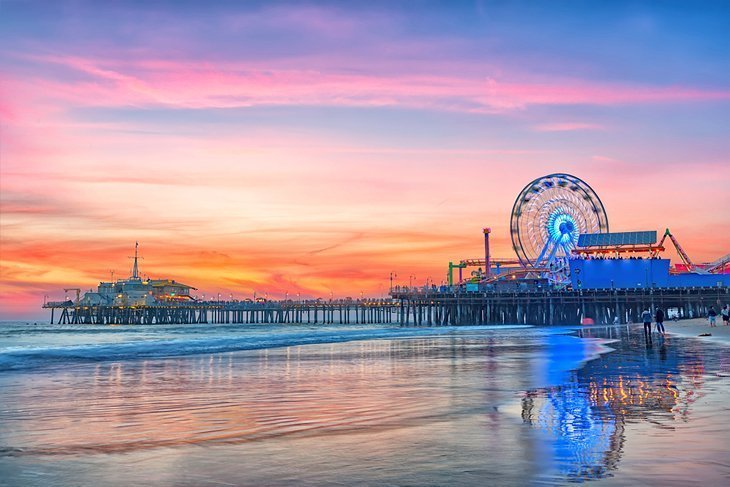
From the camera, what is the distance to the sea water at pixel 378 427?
A: 23.7ft

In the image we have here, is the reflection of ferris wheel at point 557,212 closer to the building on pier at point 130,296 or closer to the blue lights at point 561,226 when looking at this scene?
the blue lights at point 561,226

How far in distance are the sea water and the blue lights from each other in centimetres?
9125

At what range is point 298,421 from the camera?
11.0 m

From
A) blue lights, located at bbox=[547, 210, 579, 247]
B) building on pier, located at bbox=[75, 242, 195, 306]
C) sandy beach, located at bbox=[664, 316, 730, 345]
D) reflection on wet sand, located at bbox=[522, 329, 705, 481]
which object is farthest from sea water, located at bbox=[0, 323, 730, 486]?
building on pier, located at bbox=[75, 242, 195, 306]

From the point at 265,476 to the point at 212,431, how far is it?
3.27 metres

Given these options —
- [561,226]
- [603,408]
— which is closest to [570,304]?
[561,226]

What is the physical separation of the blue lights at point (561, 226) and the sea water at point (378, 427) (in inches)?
3593

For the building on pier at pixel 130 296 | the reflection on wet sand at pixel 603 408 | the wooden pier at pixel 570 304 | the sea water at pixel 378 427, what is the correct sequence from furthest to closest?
1. the building on pier at pixel 130 296
2. the wooden pier at pixel 570 304
3. the reflection on wet sand at pixel 603 408
4. the sea water at pixel 378 427

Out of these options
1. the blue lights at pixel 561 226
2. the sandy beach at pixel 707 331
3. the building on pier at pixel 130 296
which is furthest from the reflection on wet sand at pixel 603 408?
the building on pier at pixel 130 296

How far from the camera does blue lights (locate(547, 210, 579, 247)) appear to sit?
10862 cm

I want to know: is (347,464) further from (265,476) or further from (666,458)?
(666,458)

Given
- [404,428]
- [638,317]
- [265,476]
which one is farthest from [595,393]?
[638,317]

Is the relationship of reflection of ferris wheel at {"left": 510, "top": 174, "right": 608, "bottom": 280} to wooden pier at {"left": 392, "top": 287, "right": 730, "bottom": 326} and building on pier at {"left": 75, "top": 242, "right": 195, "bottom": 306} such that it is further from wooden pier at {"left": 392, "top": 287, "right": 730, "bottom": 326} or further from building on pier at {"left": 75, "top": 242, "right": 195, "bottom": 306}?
building on pier at {"left": 75, "top": 242, "right": 195, "bottom": 306}

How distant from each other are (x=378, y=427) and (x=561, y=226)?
104 meters
